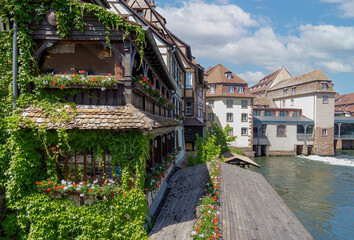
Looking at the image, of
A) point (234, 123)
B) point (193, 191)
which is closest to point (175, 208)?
point (193, 191)

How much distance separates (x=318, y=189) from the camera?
2091cm

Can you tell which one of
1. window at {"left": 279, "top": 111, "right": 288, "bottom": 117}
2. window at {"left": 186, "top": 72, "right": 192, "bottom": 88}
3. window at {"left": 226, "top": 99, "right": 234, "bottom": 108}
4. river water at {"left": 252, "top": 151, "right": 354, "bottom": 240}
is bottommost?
river water at {"left": 252, "top": 151, "right": 354, "bottom": 240}

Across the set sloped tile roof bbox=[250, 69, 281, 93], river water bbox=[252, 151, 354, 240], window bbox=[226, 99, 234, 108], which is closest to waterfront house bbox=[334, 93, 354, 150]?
river water bbox=[252, 151, 354, 240]

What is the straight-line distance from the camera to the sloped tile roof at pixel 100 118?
580 cm

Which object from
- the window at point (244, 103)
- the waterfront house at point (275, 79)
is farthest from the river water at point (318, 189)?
the waterfront house at point (275, 79)

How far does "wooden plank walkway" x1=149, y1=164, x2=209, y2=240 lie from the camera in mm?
6693

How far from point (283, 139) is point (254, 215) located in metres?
32.2

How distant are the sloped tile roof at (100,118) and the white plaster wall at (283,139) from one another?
35.0m

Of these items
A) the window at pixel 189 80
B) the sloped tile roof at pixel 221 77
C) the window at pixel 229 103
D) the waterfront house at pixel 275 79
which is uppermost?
the waterfront house at pixel 275 79

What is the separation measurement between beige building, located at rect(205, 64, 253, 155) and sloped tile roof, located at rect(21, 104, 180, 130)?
102 ft

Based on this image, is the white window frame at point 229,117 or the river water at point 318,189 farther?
the white window frame at point 229,117

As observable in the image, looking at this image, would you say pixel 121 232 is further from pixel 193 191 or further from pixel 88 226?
pixel 193 191

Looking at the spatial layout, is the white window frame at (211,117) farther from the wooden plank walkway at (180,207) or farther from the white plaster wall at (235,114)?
the wooden plank walkway at (180,207)

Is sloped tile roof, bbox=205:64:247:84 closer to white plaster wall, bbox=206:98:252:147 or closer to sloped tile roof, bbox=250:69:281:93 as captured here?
white plaster wall, bbox=206:98:252:147
